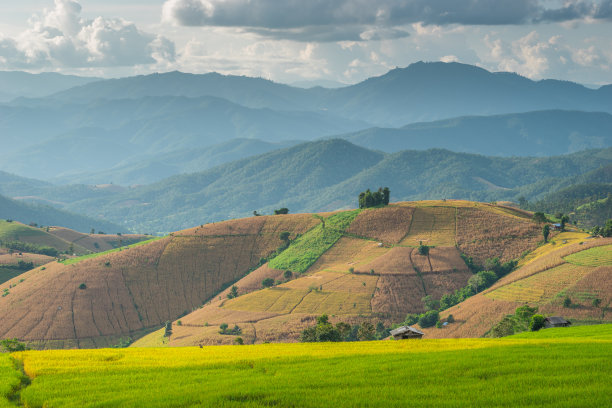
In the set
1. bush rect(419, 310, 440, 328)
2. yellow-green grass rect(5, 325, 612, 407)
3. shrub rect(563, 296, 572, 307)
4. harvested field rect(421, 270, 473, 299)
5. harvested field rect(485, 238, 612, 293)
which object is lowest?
bush rect(419, 310, 440, 328)

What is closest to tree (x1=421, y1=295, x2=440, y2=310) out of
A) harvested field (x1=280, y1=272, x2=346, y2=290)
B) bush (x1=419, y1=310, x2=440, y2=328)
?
bush (x1=419, y1=310, x2=440, y2=328)

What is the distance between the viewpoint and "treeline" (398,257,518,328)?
467 feet

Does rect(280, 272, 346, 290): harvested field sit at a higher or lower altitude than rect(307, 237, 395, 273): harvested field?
lower

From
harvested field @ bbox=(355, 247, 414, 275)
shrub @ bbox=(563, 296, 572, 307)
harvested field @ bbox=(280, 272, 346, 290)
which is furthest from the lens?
harvested field @ bbox=(280, 272, 346, 290)

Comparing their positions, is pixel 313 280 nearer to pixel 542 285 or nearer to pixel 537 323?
pixel 542 285

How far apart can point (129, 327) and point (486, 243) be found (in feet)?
384

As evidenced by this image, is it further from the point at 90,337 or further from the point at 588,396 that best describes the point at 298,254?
the point at 588,396

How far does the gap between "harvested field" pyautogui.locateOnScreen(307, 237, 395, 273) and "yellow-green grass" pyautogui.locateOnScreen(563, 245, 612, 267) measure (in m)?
57.9

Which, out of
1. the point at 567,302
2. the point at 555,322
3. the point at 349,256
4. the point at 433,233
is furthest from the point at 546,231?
the point at 555,322

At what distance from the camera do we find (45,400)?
39562 millimetres

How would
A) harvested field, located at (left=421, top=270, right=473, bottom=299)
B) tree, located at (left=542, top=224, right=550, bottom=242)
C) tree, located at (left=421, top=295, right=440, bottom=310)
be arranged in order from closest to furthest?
tree, located at (left=421, top=295, right=440, bottom=310), harvested field, located at (left=421, top=270, right=473, bottom=299), tree, located at (left=542, top=224, right=550, bottom=242)

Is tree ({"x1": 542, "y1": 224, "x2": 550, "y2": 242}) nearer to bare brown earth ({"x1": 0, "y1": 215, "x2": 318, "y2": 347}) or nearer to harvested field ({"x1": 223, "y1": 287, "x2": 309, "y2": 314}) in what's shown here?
harvested field ({"x1": 223, "y1": 287, "x2": 309, "y2": 314})

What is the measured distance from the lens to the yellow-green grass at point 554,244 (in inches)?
6239

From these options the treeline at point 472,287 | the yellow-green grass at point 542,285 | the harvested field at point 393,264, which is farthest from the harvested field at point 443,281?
the yellow-green grass at point 542,285
